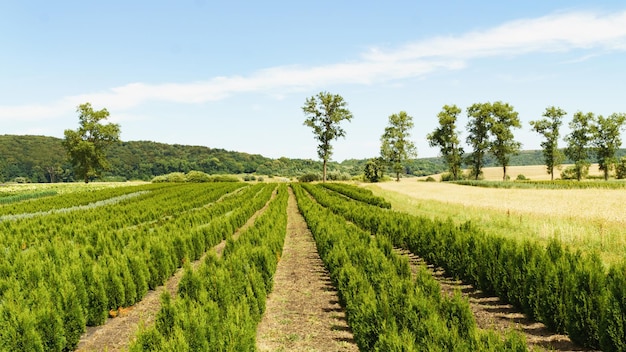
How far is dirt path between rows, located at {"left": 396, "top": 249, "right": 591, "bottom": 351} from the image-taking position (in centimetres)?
618

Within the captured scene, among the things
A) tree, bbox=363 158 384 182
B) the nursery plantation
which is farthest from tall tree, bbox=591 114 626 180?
the nursery plantation

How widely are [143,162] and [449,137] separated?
103 metres

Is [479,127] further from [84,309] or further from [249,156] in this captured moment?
[249,156]

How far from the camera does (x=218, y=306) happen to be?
6.81 m

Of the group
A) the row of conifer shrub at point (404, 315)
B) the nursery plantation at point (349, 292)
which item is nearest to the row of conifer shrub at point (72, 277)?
the nursery plantation at point (349, 292)

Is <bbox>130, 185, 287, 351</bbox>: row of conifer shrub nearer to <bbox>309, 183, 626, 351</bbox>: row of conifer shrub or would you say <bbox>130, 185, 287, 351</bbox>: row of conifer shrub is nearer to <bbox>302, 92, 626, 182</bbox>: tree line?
<bbox>309, 183, 626, 351</bbox>: row of conifer shrub

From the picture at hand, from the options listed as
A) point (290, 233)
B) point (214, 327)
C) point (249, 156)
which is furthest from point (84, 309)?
point (249, 156)

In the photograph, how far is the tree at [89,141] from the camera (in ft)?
245

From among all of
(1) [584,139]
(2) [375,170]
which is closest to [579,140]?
(1) [584,139]

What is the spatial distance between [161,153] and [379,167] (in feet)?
321

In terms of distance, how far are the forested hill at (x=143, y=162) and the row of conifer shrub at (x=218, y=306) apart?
92.2 m

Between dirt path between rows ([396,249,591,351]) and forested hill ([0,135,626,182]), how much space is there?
92534 millimetres

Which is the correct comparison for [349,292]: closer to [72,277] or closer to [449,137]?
[72,277]

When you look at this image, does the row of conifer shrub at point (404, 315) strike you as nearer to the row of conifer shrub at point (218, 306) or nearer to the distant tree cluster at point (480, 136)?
the row of conifer shrub at point (218, 306)
